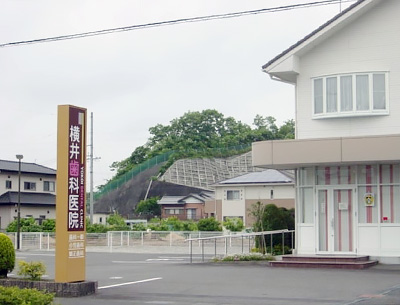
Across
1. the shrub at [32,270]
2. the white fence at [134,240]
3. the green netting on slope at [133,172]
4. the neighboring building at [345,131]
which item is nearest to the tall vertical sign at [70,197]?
the shrub at [32,270]

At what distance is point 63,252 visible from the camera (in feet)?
50.4

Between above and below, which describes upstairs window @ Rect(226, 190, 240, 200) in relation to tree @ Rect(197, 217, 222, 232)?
above

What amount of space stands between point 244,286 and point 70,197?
15.9 feet

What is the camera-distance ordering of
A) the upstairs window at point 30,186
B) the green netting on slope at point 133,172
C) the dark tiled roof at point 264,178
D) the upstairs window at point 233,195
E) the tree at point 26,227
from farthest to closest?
the green netting on slope at point 133,172 < the upstairs window at point 233,195 < the upstairs window at point 30,186 < the dark tiled roof at point 264,178 < the tree at point 26,227

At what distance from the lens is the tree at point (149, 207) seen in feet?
254

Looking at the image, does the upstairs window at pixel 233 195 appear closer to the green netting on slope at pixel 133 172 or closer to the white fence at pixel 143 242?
the white fence at pixel 143 242

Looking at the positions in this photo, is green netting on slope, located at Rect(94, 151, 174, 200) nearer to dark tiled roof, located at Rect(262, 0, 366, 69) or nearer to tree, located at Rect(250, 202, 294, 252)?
tree, located at Rect(250, 202, 294, 252)

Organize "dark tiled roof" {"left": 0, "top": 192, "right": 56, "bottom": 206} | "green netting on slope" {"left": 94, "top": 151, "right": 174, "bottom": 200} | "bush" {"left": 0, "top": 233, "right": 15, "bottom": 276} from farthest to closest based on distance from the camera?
"green netting on slope" {"left": 94, "top": 151, "right": 174, "bottom": 200} < "dark tiled roof" {"left": 0, "top": 192, "right": 56, "bottom": 206} < "bush" {"left": 0, "top": 233, "right": 15, "bottom": 276}

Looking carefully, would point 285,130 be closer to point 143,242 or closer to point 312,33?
point 143,242

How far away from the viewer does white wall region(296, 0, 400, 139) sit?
2253 centimetres

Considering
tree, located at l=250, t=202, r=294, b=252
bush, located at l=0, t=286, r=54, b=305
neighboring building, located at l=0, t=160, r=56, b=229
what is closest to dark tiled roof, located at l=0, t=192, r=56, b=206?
neighboring building, located at l=0, t=160, r=56, b=229

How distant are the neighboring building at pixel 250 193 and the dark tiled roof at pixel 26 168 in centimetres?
1592

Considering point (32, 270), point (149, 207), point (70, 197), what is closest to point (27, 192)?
point (149, 207)

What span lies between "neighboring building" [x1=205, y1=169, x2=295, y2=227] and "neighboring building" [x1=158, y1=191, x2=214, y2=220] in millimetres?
5648
